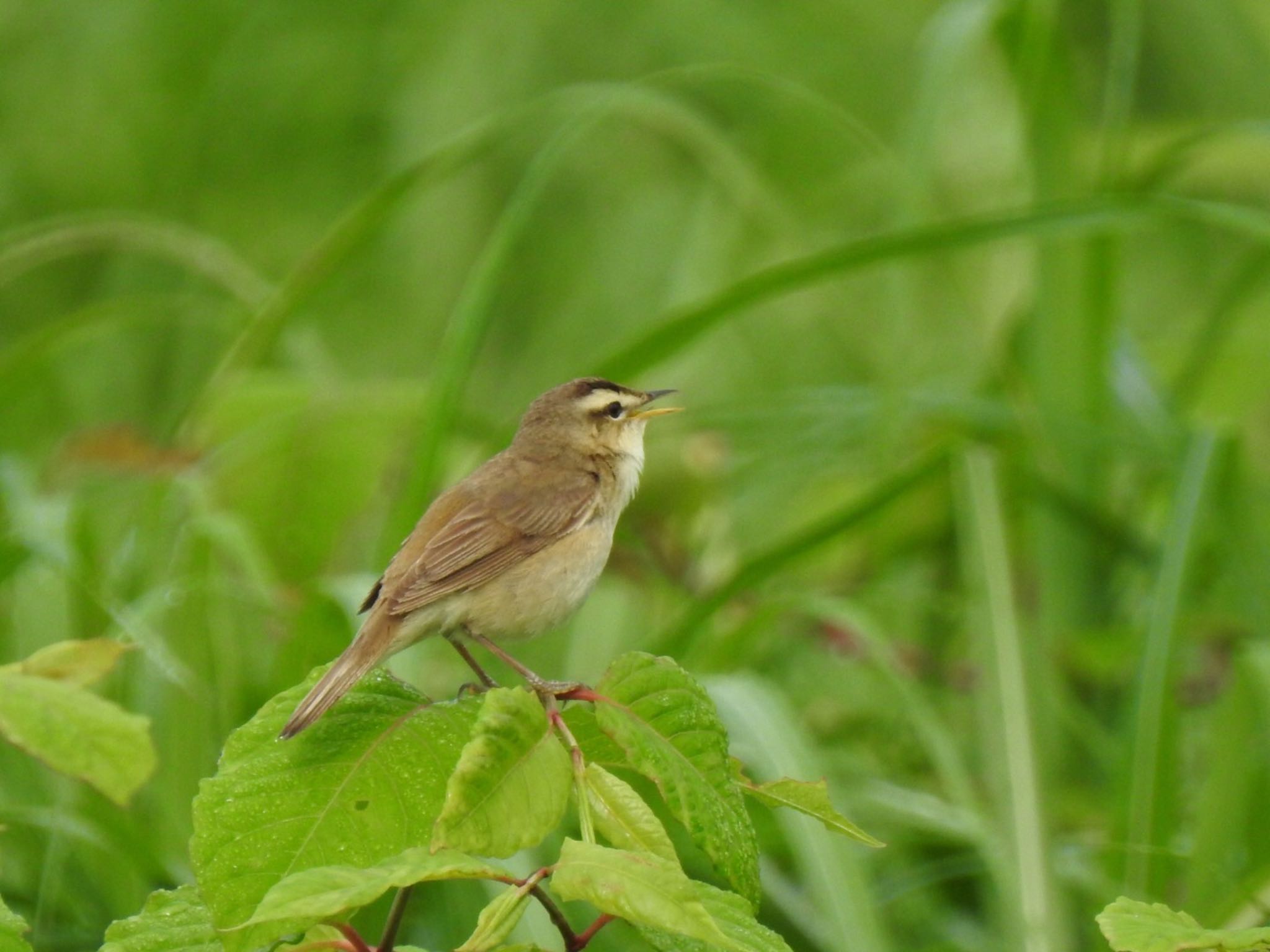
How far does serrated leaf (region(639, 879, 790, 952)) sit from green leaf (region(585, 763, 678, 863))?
0.04m

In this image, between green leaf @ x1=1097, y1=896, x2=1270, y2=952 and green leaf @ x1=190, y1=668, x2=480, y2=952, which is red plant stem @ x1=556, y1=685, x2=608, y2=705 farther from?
green leaf @ x1=1097, y1=896, x2=1270, y2=952

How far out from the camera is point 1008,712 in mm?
2854

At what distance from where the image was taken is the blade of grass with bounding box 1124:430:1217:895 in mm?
2578

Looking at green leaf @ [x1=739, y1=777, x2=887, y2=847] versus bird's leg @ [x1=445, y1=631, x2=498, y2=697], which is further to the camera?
bird's leg @ [x1=445, y1=631, x2=498, y2=697]

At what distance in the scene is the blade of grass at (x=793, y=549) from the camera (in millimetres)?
2924

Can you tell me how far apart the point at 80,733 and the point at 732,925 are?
545mm

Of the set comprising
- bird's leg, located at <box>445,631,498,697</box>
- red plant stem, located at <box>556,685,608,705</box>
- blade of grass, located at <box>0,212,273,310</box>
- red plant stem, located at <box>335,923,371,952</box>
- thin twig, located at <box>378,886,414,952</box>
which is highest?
blade of grass, located at <box>0,212,273,310</box>

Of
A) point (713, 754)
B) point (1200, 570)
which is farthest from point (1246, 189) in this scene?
point (713, 754)

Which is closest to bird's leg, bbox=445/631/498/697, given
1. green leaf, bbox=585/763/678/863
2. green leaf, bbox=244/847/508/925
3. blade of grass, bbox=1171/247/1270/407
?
green leaf, bbox=585/763/678/863

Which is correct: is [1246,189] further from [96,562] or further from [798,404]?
[96,562]

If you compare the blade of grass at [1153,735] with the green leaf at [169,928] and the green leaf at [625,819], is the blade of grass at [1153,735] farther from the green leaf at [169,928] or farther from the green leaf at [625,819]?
the green leaf at [169,928]

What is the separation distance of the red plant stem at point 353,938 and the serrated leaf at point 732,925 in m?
0.23

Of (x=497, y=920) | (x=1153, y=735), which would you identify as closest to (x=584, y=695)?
(x=497, y=920)

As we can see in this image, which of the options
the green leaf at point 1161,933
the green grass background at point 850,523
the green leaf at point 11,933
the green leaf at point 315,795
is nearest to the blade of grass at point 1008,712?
the green grass background at point 850,523
